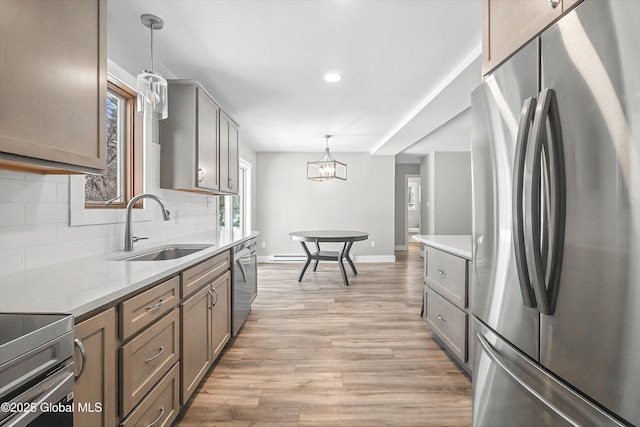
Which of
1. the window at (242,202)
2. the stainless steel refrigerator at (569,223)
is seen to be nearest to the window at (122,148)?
the stainless steel refrigerator at (569,223)

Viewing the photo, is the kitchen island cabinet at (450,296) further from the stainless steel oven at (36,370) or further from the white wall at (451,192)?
the white wall at (451,192)

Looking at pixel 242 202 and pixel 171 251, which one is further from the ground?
pixel 242 202

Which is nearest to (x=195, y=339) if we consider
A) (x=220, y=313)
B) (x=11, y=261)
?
(x=220, y=313)

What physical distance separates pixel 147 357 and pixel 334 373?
137cm

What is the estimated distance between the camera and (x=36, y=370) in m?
0.76

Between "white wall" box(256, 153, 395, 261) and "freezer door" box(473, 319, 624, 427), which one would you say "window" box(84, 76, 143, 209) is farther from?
"white wall" box(256, 153, 395, 261)

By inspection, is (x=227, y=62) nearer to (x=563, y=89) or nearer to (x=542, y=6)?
(x=542, y=6)

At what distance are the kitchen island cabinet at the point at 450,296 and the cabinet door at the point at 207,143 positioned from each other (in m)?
2.06

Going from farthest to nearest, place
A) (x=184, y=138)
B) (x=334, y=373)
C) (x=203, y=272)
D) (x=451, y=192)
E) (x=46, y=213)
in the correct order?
1. (x=451, y=192)
2. (x=184, y=138)
3. (x=334, y=373)
4. (x=203, y=272)
5. (x=46, y=213)

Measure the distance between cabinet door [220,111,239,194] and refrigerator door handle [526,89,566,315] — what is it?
301cm

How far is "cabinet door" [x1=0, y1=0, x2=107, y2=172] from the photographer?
102 centimetres

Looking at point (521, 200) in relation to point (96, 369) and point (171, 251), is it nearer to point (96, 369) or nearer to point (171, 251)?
point (96, 369)

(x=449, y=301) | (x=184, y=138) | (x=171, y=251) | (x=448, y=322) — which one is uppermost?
(x=184, y=138)

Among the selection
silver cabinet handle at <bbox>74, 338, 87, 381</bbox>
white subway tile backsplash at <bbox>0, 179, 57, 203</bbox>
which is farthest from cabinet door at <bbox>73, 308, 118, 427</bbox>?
white subway tile backsplash at <bbox>0, 179, 57, 203</bbox>
